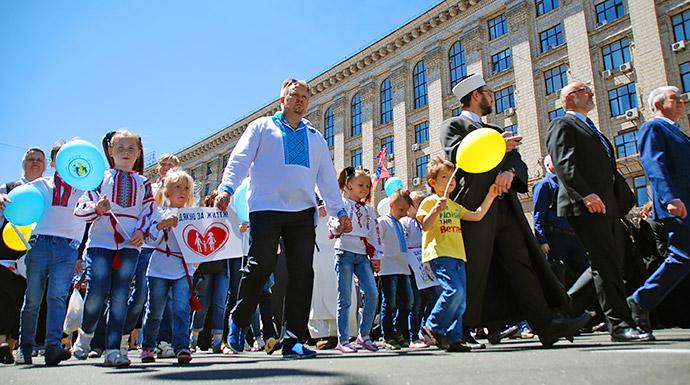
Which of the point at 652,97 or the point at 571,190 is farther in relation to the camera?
the point at 652,97

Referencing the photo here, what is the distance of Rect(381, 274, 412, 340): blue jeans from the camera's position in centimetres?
620

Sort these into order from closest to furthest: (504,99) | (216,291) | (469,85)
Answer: (469,85) → (216,291) → (504,99)

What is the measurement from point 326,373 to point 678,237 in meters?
3.29

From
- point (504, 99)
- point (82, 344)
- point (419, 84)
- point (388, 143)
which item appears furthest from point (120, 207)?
point (388, 143)

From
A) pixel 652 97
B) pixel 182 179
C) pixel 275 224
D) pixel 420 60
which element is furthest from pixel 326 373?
pixel 420 60

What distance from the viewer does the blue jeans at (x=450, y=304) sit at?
4121 mm

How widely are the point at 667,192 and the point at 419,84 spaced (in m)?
30.9

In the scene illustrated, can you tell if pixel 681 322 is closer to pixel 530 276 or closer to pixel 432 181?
pixel 530 276

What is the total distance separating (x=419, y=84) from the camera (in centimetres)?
3438

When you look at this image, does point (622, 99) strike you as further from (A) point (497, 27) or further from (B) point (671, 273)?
(B) point (671, 273)

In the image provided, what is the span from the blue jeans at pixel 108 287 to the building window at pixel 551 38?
27.5m

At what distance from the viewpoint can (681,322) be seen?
630 centimetres

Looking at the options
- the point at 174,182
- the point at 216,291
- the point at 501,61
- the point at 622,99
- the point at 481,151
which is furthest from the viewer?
the point at 501,61

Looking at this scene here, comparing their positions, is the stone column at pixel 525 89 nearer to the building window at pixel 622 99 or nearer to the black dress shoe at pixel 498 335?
the building window at pixel 622 99
